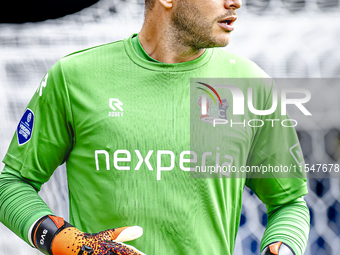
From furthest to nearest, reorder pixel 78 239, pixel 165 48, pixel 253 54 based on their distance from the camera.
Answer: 1. pixel 253 54
2. pixel 165 48
3. pixel 78 239

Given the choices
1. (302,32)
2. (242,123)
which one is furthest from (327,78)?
(242,123)

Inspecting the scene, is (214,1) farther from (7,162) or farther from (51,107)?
(7,162)

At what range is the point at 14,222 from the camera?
1035mm

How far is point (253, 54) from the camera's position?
176cm

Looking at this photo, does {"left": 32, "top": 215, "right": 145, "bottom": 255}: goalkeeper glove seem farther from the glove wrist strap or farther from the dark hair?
the dark hair

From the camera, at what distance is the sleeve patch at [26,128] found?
1075mm

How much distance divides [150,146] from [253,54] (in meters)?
0.93

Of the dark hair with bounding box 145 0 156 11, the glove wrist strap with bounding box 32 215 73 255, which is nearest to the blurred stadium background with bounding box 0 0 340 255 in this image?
the dark hair with bounding box 145 0 156 11

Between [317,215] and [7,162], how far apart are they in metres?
1.39

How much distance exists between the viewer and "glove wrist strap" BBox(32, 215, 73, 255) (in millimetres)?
975

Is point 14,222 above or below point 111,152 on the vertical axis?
below

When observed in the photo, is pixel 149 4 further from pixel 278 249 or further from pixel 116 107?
pixel 278 249

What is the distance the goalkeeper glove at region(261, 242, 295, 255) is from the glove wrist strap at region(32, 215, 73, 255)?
1.66 ft

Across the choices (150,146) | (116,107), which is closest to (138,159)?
(150,146)
